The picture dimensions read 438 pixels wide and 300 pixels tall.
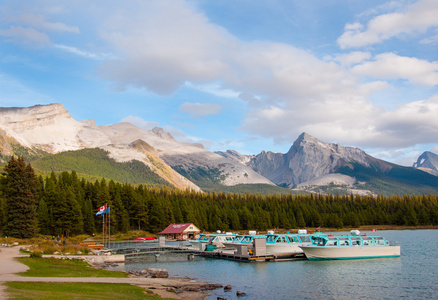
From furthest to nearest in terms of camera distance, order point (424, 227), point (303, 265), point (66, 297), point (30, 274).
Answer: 1. point (424, 227)
2. point (303, 265)
3. point (30, 274)
4. point (66, 297)

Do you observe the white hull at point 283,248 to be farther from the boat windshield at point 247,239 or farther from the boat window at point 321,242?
the boat windshield at point 247,239

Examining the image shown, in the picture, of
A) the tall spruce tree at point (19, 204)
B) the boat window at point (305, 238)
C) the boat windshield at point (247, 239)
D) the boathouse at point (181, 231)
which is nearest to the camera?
the boat window at point (305, 238)

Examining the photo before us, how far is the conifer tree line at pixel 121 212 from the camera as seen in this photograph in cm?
8650

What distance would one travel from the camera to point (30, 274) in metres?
34.8

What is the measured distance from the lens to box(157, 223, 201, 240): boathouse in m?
140

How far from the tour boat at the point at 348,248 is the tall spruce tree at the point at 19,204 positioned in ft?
198

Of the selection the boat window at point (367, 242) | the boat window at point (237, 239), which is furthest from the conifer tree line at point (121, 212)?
the boat window at point (367, 242)

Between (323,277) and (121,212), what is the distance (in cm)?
10249

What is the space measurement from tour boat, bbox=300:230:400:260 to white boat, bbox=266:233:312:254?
5539 millimetres

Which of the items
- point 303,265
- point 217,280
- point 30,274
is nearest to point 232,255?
point 303,265

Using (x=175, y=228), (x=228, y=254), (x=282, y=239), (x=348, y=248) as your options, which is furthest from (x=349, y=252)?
(x=175, y=228)

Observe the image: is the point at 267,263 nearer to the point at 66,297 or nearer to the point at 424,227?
the point at 66,297

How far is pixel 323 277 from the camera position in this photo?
51375 mm

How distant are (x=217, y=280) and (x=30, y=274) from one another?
23.7 m
